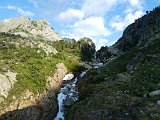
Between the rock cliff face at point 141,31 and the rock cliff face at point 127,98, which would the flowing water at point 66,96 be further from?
the rock cliff face at point 141,31

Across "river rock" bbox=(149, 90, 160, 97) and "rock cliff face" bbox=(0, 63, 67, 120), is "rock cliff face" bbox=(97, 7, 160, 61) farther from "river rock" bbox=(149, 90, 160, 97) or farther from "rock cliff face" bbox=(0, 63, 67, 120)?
"river rock" bbox=(149, 90, 160, 97)

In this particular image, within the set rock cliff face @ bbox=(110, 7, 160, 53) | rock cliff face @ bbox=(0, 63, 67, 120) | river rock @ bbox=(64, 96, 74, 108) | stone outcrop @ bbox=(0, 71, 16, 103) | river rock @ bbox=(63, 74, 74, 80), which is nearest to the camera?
rock cliff face @ bbox=(0, 63, 67, 120)

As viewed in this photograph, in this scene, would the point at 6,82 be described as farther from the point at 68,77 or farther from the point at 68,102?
the point at 68,77

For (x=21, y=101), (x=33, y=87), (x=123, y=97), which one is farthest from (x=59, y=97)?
(x=123, y=97)

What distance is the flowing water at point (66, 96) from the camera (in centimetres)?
8850

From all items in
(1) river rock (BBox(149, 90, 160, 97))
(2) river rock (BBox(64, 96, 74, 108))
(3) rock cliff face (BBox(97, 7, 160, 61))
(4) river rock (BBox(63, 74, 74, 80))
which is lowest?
(1) river rock (BBox(149, 90, 160, 97))

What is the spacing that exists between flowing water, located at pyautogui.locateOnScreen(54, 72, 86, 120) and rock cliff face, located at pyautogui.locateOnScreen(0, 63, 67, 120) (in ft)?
5.69

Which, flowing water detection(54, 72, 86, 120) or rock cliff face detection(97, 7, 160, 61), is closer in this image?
flowing water detection(54, 72, 86, 120)

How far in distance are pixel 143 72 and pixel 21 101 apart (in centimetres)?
3202

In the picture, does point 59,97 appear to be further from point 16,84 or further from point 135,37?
point 135,37

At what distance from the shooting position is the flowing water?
88.5m

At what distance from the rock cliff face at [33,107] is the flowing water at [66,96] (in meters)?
1.74

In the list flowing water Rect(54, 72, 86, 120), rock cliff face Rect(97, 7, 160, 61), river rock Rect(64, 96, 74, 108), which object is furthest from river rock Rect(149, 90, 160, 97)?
rock cliff face Rect(97, 7, 160, 61)

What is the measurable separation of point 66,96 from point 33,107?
1754 centimetres
